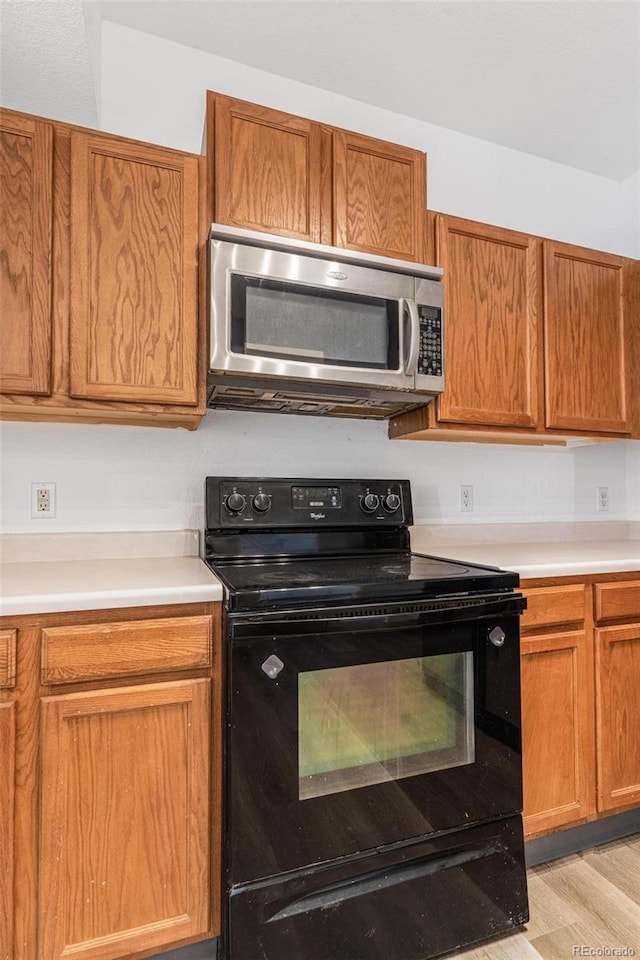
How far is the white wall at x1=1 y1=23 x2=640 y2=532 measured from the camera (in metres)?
1.73

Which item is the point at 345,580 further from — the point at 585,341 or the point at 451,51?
the point at 451,51

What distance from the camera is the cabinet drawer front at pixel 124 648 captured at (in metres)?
1.16

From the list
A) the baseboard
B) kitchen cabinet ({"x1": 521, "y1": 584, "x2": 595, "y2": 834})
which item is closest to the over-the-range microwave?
kitchen cabinet ({"x1": 521, "y1": 584, "x2": 595, "y2": 834})

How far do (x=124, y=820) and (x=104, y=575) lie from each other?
573mm

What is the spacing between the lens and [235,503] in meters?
1.74

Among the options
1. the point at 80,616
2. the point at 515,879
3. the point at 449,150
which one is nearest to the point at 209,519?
the point at 80,616

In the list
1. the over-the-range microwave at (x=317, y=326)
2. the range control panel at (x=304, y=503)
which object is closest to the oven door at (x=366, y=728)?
the range control panel at (x=304, y=503)

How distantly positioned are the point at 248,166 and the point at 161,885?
6.36ft

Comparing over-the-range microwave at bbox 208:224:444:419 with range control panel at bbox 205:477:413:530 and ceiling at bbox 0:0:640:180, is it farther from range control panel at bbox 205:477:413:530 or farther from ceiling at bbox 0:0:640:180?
ceiling at bbox 0:0:640:180

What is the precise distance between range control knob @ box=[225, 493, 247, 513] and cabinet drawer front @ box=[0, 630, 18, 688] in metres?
0.74

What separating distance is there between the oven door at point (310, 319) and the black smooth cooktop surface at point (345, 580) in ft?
1.87

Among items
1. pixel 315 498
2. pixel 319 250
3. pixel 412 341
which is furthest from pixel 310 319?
pixel 315 498

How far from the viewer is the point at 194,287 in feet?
5.04

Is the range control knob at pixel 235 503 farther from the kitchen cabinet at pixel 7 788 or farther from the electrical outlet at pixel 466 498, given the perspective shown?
the electrical outlet at pixel 466 498
